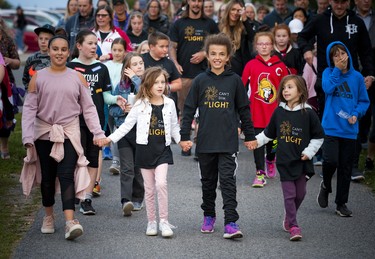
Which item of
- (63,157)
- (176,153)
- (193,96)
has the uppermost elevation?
(193,96)

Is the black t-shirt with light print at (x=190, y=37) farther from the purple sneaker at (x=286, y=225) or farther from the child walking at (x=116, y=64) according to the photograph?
the purple sneaker at (x=286, y=225)

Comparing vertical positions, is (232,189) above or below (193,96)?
below

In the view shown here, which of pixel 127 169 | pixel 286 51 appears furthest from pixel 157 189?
pixel 286 51

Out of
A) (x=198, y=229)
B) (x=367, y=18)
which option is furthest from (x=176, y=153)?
(x=198, y=229)

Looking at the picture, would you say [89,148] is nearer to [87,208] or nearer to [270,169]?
[87,208]

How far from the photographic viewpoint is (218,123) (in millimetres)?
8352

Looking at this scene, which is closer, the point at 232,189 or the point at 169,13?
the point at 232,189

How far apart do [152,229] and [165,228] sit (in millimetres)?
153

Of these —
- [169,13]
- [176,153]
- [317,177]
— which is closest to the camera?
[317,177]

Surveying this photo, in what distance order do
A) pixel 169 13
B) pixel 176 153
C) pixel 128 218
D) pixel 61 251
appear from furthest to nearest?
1. pixel 169 13
2. pixel 176 153
3. pixel 128 218
4. pixel 61 251

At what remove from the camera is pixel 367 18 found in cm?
1359

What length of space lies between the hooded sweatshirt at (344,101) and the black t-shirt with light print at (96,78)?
93.9 inches

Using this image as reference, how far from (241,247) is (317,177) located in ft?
12.9

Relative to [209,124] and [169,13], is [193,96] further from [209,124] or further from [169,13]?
[169,13]
